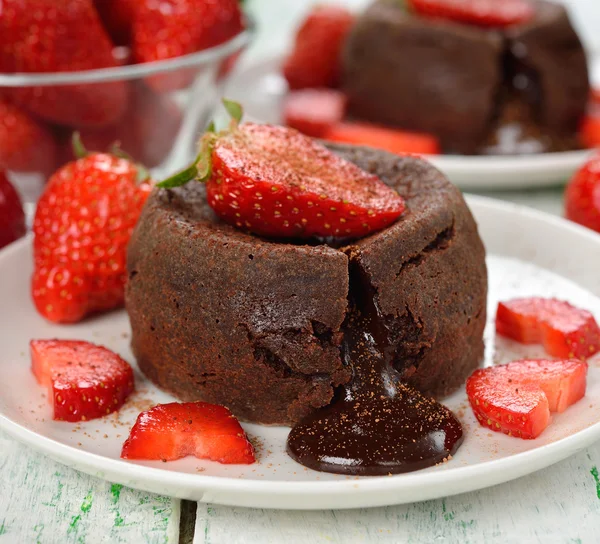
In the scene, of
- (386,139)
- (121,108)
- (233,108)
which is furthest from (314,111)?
(233,108)

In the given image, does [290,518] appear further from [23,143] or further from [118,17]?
[118,17]

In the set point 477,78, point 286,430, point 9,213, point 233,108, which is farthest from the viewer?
point 477,78

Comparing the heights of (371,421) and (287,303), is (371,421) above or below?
below

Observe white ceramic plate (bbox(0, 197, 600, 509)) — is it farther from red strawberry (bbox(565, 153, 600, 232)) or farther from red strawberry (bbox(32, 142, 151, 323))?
red strawberry (bbox(565, 153, 600, 232))

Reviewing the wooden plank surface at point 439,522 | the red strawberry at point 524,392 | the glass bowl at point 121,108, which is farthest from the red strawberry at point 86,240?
the red strawberry at point 524,392

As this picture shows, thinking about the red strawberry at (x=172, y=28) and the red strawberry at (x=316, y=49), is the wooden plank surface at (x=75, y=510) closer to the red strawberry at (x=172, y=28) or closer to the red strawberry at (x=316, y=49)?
the red strawberry at (x=172, y=28)

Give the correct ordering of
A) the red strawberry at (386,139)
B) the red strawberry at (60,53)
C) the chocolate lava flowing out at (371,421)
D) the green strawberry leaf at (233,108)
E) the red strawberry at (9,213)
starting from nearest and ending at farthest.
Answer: the chocolate lava flowing out at (371,421), the green strawberry leaf at (233,108), the red strawberry at (9,213), the red strawberry at (60,53), the red strawberry at (386,139)

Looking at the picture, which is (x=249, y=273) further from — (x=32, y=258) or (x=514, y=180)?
(x=514, y=180)
